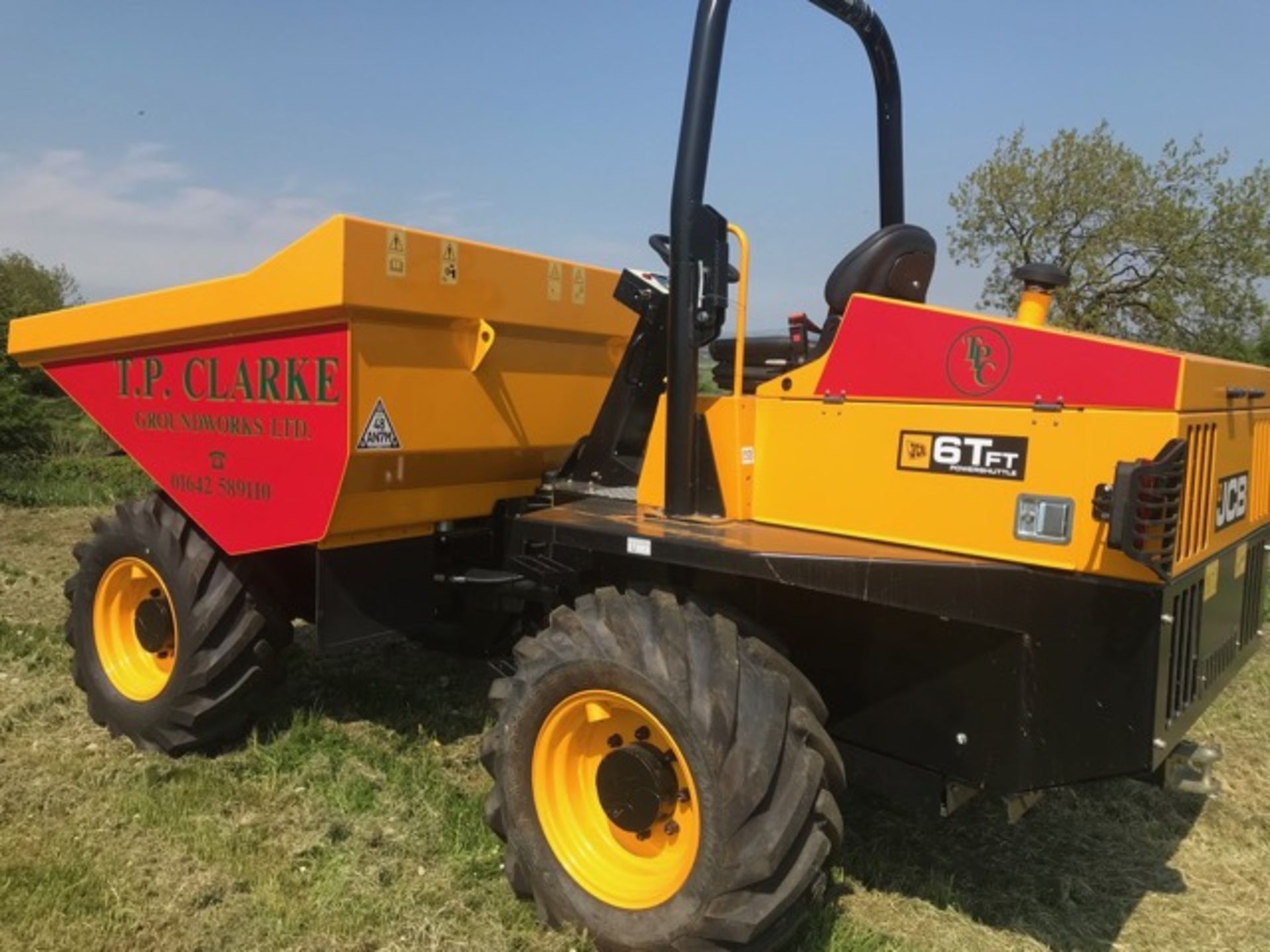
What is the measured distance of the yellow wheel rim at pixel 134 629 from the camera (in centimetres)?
434

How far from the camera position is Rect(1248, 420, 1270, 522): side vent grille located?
3.30m

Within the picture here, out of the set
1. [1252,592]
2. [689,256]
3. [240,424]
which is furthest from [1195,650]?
[240,424]

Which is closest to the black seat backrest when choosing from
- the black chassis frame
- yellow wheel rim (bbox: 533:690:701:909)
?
the black chassis frame

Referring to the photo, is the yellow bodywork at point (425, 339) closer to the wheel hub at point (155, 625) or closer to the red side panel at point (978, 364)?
the wheel hub at point (155, 625)

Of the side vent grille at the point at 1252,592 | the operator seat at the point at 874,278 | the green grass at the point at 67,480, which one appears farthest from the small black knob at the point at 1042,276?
the green grass at the point at 67,480

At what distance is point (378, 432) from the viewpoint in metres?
3.53

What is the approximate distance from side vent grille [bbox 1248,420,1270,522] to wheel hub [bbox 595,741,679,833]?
6.81 ft

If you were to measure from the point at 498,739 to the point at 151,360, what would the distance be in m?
2.25

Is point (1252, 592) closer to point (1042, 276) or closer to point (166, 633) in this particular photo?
point (1042, 276)

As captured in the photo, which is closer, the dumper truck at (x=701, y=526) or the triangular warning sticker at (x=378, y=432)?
the dumper truck at (x=701, y=526)

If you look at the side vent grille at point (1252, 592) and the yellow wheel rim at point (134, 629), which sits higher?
the side vent grille at point (1252, 592)

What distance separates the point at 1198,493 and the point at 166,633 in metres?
3.85

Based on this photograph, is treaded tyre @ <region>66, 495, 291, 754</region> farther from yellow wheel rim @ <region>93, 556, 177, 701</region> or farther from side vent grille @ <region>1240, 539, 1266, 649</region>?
side vent grille @ <region>1240, 539, 1266, 649</region>

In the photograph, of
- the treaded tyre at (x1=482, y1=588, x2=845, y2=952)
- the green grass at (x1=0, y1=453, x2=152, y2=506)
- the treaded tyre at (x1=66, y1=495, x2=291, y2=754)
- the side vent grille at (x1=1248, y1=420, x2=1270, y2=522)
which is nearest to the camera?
the treaded tyre at (x1=482, y1=588, x2=845, y2=952)
